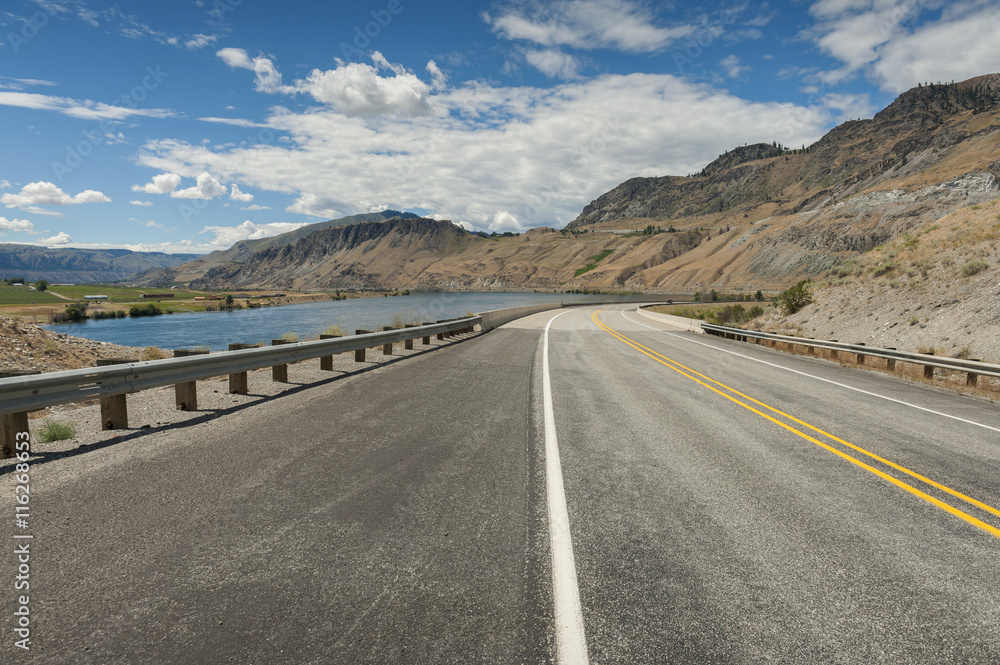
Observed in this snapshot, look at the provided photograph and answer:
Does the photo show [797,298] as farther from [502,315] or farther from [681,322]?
[502,315]

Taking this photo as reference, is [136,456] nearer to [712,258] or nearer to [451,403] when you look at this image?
[451,403]

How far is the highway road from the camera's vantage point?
241cm

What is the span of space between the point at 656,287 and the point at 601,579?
12506 cm

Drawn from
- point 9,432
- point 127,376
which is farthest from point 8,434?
point 127,376

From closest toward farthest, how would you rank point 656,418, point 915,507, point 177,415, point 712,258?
point 915,507
point 177,415
point 656,418
point 712,258

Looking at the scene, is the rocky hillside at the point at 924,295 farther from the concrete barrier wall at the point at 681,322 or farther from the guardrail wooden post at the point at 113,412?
the guardrail wooden post at the point at 113,412

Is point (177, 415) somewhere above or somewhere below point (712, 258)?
below

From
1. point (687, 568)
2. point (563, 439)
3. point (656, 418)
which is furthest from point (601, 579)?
point (656, 418)

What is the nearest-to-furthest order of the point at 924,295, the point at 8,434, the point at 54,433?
the point at 8,434 < the point at 54,433 < the point at 924,295

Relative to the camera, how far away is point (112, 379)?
18.6 ft

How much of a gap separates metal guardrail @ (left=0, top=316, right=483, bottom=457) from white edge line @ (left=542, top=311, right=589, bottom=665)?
491 centimetres

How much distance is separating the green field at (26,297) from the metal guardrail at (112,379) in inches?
4764

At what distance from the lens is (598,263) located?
179 meters

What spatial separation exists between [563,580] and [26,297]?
148291 millimetres
